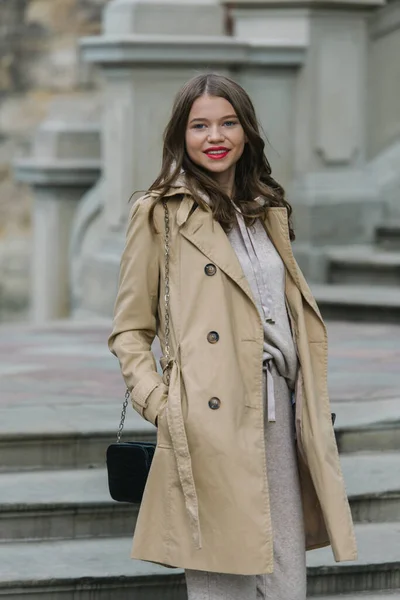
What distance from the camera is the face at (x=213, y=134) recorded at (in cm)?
405

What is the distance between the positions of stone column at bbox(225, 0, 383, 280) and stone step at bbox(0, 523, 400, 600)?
4.37 m

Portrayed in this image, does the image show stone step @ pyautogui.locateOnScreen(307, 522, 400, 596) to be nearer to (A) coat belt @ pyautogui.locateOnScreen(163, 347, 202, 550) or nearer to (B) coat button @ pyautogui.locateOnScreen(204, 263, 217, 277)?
(A) coat belt @ pyautogui.locateOnScreen(163, 347, 202, 550)

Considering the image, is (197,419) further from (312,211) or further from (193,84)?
(312,211)

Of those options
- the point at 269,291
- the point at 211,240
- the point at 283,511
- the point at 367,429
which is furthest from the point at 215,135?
the point at 367,429

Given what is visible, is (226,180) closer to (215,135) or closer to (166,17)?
(215,135)

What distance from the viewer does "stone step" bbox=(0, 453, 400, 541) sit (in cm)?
532

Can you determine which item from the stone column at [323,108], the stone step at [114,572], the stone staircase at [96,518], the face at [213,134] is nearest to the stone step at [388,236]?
the stone column at [323,108]

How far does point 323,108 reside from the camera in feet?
31.8

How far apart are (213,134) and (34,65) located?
1697cm

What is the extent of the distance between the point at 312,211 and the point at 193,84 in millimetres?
5540

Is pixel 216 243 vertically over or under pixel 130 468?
over

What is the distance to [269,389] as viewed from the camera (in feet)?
13.2

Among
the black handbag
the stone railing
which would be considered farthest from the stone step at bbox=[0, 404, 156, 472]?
the stone railing

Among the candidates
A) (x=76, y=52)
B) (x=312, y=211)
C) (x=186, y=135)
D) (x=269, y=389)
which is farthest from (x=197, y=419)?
(x=76, y=52)
